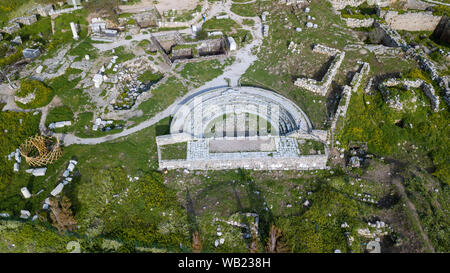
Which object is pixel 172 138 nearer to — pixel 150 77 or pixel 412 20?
pixel 150 77

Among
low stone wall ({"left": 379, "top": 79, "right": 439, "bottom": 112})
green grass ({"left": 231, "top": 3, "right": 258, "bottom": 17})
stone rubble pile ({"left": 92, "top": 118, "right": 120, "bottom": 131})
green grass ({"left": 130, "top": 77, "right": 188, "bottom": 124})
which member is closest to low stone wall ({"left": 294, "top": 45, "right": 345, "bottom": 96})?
low stone wall ({"left": 379, "top": 79, "right": 439, "bottom": 112})

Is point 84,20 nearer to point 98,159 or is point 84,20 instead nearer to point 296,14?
point 98,159

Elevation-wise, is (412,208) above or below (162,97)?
below

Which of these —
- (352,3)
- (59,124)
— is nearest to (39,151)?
(59,124)

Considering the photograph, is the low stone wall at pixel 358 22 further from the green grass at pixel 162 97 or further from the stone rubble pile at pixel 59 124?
the stone rubble pile at pixel 59 124

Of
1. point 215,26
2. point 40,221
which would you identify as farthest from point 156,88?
point 40,221
